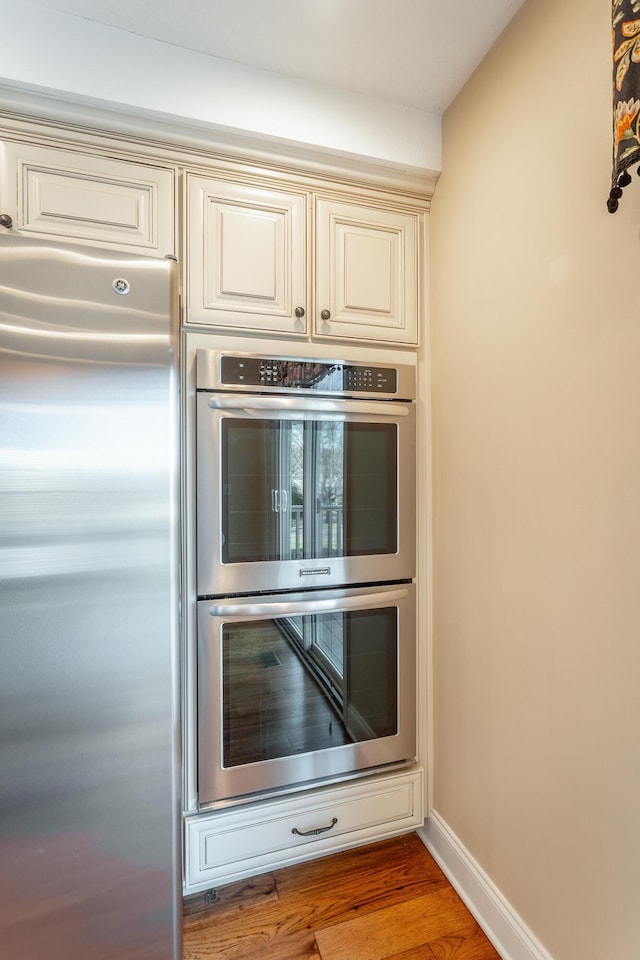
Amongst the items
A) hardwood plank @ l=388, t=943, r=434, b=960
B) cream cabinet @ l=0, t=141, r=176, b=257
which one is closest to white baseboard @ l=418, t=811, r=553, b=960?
hardwood plank @ l=388, t=943, r=434, b=960

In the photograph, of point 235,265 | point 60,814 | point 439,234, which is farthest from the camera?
point 439,234

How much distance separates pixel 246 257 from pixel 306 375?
1.35 feet

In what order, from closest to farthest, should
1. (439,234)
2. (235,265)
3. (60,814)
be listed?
(60,814) < (235,265) < (439,234)

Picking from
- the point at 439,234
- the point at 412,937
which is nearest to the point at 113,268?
the point at 439,234

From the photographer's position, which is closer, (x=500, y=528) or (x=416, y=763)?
(x=500, y=528)

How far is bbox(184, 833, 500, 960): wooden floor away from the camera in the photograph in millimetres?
1272

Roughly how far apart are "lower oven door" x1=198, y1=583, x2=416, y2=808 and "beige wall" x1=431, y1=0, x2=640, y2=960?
203 millimetres

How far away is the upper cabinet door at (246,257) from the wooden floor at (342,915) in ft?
5.86

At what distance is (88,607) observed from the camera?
95cm

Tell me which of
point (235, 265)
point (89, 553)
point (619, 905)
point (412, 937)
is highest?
point (235, 265)

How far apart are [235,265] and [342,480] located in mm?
757

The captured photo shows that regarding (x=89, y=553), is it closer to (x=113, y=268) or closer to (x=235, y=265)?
(x=113, y=268)

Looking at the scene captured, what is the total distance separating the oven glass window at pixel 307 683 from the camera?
1.42 metres

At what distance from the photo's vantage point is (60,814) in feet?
3.05
